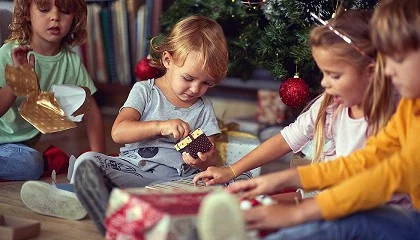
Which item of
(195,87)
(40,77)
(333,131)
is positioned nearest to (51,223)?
(195,87)

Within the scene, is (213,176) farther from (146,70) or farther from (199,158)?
(146,70)

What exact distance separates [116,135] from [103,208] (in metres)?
0.54

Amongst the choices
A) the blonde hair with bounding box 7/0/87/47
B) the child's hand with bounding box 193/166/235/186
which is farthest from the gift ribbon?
the child's hand with bounding box 193/166/235/186

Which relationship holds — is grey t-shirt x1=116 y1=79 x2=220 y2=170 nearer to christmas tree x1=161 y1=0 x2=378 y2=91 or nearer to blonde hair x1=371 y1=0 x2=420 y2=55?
christmas tree x1=161 y1=0 x2=378 y2=91

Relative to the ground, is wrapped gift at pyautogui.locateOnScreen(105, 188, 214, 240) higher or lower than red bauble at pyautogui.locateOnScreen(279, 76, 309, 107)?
higher

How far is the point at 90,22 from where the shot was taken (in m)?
3.45

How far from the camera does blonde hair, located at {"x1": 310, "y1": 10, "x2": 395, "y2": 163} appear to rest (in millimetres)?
1571

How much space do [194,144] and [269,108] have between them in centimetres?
122

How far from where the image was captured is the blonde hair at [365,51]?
1571 mm

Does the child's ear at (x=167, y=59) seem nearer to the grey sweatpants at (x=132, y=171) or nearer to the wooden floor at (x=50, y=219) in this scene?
the grey sweatpants at (x=132, y=171)

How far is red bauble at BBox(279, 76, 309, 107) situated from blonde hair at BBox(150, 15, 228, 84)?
1.11 feet

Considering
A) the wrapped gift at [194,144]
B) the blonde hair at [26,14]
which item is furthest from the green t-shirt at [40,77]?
the wrapped gift at [194,144]

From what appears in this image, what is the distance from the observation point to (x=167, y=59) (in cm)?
212

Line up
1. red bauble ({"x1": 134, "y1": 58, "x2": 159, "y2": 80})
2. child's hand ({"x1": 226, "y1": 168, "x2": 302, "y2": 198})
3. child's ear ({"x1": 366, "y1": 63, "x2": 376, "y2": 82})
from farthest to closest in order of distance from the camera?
red bauble ({"x1": 134, "y1": 58, "x2": 159, "y2": 80})
child's ear ({"x1": 366, "y1": 63, "x2": 376, "y2": 82})
child's hand ({"x1": 226, "y1": 168, "x2": 302, "y2": 198})
